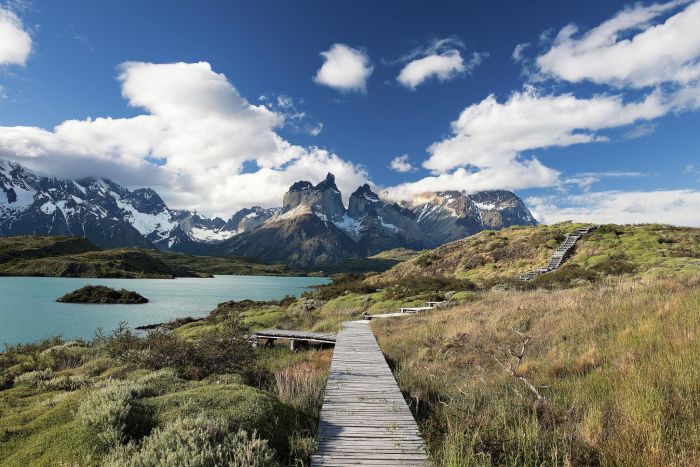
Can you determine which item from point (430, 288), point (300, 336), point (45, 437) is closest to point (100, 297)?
point (430, 288)

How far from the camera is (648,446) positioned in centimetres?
503

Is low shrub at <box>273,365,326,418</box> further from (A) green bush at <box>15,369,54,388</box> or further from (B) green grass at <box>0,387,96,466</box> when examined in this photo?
(A) green bush at <box>15,369,54,388</box>

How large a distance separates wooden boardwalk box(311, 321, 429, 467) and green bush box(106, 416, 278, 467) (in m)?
1.13

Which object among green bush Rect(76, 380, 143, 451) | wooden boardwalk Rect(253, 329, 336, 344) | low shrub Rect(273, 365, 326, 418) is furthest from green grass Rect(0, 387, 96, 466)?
wooden boardwalk Rect(253, 329, 336, 344)

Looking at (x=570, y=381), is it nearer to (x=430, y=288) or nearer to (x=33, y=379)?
(x=33, y=379)

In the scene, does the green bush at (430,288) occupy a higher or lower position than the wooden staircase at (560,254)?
lower

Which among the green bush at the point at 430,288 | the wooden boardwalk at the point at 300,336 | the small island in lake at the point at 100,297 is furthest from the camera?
the small island in lake at the point at 100,297

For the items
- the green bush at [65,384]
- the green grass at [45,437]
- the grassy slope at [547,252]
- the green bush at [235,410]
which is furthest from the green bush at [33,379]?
the grassy slope at [547,252]

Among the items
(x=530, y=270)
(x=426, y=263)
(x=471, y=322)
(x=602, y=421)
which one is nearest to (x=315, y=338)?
(x=471, y=322)

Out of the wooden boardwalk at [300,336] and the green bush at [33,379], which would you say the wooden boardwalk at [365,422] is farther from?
the green bush at [33,379]

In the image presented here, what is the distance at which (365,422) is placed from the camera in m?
7.74

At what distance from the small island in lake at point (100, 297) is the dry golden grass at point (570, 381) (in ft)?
198

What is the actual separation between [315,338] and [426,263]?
4046 centimetres

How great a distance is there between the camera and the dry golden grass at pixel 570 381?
18.2 feet
